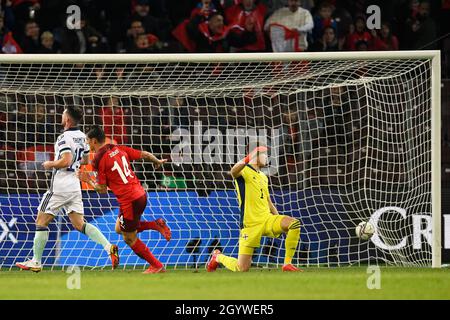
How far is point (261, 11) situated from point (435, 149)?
18.2ft

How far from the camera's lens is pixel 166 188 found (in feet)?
47.5

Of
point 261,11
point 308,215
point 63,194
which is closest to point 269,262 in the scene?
point 308,215

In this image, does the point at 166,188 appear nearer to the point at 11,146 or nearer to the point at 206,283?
the point at 11,146

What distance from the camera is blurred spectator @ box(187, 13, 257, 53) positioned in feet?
56.3

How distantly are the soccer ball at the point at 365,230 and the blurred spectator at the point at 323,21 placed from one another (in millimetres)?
4954

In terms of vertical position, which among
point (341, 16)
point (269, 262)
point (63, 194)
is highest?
point (341, 16)

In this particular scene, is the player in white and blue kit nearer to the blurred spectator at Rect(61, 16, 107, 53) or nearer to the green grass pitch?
the green grass pitch

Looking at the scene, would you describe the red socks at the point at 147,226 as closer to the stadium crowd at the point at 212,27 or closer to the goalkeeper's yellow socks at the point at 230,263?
the goalkeeper's yellow socks at the point at 230,263

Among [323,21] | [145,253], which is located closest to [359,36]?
[323,21]

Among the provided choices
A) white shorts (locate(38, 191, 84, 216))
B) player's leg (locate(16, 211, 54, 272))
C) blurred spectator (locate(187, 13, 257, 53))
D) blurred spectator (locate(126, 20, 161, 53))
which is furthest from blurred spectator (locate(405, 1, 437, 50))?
player's leg (locate(16, 211, 54, 272))

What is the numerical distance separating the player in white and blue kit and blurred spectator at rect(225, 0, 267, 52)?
511 cm

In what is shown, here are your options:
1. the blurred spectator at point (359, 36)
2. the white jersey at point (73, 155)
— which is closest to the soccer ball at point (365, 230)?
the white jersey at point (73, 155)

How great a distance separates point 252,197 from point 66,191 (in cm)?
209

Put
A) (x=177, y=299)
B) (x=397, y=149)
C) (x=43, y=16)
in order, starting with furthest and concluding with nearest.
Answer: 1. (x=43, y=16)
2. (x=397, y=149)
3. (x=177, y=299)
